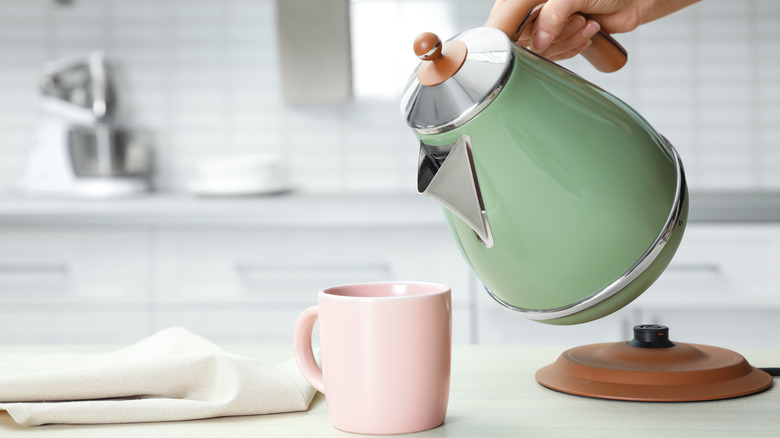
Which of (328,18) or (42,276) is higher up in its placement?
(328,18)

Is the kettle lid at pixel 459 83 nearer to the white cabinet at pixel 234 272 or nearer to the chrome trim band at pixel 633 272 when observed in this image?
the chrome trim band at pixel 633 272

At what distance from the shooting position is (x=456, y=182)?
569mm

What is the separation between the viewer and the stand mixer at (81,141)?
221cm

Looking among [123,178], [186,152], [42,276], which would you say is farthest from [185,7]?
[42,276]

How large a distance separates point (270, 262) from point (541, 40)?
1.28 m

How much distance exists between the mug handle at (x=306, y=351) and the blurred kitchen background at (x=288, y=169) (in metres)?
1.27

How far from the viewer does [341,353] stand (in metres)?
0.52

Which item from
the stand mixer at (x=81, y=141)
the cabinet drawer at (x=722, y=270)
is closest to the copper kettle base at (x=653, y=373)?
the cabinet drawer at (x=722, y=270)

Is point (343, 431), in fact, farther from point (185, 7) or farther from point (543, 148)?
point (185, 7)

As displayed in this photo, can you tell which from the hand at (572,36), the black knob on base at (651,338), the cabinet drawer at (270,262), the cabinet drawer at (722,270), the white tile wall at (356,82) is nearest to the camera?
the black knob on base at (651,338)

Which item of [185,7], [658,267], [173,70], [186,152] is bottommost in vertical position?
[658,267]

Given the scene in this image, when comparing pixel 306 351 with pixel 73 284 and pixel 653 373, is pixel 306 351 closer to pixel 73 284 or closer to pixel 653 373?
pixel 653 373

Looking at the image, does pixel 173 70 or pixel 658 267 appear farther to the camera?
pixel 173 70

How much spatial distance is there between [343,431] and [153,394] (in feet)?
0.50
